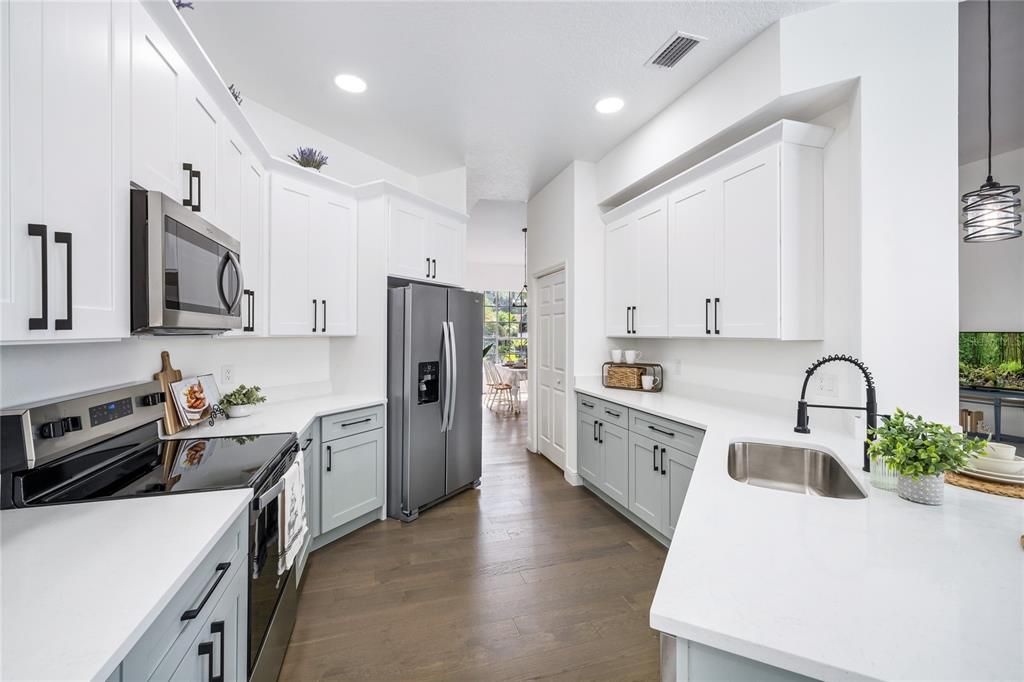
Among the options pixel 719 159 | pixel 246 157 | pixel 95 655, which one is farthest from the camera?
pixel 719 159

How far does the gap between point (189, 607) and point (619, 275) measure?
3344 millimetres

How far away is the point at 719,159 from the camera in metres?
2.55

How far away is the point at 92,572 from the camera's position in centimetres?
85

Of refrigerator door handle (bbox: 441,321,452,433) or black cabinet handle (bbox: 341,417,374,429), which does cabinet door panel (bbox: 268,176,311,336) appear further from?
refrigerator door handle (bbox: 441,321,452,433)

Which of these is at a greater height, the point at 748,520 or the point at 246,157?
the point at 246,157

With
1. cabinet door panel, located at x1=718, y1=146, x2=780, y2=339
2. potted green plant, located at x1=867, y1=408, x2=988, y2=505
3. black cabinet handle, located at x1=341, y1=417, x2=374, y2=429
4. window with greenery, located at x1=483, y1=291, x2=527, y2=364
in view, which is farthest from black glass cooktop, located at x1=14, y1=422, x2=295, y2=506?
window with greenery, located at x1=483, y1=291, x2=527, y2=364

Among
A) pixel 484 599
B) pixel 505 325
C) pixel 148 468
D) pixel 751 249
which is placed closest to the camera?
pixel 148 468

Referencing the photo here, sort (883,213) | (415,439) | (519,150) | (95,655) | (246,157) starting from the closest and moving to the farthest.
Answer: (95,655) → (883,213) → (246,157) → (415,439) → (519,150)

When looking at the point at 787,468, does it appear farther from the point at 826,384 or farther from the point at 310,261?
the point at 310,261

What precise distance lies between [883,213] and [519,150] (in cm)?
258

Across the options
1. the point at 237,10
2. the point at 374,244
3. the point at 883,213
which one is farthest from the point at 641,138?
the point at 237,10

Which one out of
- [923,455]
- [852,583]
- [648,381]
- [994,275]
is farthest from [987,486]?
[994,275]

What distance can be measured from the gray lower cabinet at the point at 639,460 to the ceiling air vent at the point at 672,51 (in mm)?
2103

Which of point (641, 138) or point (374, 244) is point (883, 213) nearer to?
point (641, 138)
